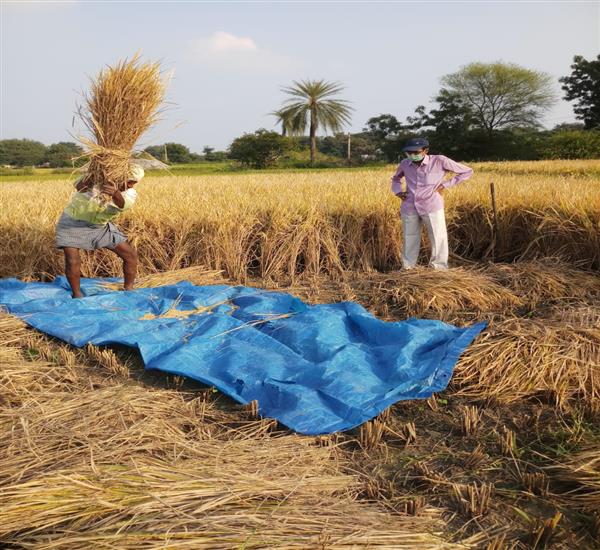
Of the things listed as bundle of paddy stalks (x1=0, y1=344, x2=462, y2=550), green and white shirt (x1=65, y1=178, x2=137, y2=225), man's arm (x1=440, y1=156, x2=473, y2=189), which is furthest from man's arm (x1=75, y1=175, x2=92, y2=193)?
man's arm (x1=440, y1=156, x2=473, y2=189)

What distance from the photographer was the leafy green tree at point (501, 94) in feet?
121

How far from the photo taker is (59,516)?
1.58 metres

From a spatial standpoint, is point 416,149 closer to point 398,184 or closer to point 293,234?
point 398,184

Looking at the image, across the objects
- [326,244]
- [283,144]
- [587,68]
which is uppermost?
[587,68]

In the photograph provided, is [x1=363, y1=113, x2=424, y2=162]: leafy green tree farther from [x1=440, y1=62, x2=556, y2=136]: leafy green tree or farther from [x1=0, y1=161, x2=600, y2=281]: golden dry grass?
[x1=0, y1=161, x2=600, y2=281]: golden dry grass

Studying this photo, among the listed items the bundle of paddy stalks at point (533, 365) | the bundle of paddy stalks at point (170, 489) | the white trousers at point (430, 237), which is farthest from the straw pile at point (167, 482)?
the white trousers at point (430, 237)

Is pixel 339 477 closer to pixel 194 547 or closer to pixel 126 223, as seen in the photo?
pixel 194 547

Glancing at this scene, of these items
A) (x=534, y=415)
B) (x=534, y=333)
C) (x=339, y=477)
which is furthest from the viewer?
(x=534, y=333)

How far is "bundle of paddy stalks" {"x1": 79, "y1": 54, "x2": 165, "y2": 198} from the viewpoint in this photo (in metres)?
3.70

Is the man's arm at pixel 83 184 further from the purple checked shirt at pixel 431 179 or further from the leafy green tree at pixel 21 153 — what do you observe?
the leafy green tree at pixel 21 153

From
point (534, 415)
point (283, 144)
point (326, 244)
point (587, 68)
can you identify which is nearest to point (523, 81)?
point (587, 68)

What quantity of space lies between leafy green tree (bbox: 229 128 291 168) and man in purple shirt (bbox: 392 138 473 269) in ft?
87.8

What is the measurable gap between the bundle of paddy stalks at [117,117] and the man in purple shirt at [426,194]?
2.20 meters

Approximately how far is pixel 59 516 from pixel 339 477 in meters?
0.90
